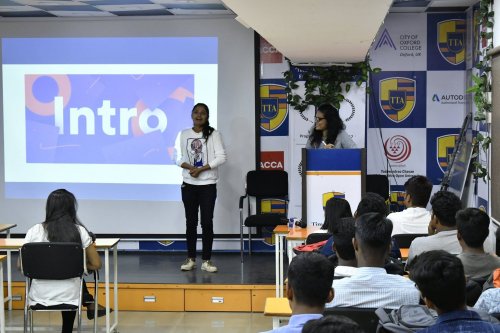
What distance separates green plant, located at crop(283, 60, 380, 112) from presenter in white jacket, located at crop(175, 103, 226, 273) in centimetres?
114

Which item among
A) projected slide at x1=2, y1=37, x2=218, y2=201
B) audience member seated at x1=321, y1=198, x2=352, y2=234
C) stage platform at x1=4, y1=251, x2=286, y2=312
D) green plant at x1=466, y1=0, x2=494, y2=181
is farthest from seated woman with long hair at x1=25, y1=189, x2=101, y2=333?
green plant at x1=466, y1=0, x2=494, y2=181

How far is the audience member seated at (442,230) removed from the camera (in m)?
4.52

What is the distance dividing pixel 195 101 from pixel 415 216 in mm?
3729

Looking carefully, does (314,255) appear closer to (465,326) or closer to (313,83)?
(465,326)

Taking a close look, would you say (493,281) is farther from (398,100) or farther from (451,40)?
(451,40)

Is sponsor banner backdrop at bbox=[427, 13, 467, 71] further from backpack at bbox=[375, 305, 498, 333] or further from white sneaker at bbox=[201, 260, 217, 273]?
backpack at bbox=[375, 305, 498, 333]

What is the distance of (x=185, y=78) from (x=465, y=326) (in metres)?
6.42

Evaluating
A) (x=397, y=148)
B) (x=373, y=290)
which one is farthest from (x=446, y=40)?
(x=373, y=290)

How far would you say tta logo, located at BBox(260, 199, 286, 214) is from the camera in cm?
873

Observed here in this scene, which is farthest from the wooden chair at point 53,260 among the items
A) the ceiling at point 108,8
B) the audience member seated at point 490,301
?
the ceiling at point 108,8

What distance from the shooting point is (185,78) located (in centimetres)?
869

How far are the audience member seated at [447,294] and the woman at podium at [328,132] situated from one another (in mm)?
4607

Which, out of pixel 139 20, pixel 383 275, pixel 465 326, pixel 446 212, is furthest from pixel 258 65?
pixel 465 326

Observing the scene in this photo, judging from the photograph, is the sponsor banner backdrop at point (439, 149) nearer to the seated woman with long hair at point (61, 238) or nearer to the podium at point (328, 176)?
the podium at point (328, 176)
